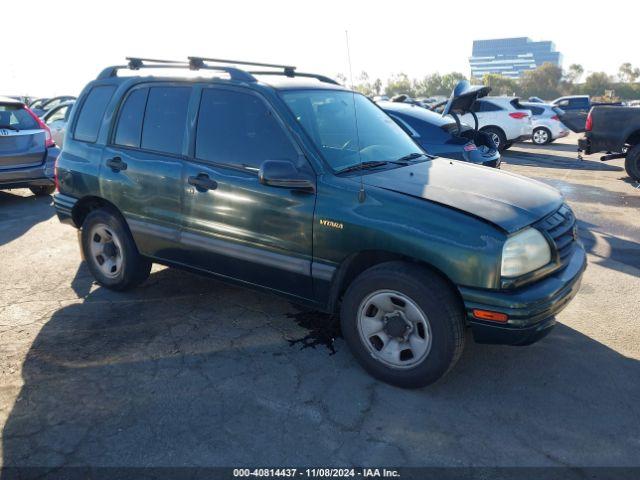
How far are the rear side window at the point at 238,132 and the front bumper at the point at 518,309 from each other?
1.50 m

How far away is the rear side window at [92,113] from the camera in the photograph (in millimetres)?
4555

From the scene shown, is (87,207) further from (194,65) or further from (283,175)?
(283,175)

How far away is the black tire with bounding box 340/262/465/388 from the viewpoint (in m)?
2.96

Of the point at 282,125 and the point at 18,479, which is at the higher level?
the point at 282,125

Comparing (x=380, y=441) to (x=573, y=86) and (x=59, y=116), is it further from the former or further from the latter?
(x=573, y=86)

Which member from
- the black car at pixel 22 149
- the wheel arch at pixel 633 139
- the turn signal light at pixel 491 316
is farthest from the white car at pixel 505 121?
the turn signal light at pixel 491 316

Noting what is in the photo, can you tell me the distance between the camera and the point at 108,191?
14.5 ft

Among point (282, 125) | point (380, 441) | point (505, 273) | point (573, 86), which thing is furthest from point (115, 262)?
point (573, 86)

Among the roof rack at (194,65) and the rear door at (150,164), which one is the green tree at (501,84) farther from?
the rear door at (150,164)

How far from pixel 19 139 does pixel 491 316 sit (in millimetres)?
7945

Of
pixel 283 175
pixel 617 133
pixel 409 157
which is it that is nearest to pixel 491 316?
pixel 283 175

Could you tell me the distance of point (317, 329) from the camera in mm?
4035

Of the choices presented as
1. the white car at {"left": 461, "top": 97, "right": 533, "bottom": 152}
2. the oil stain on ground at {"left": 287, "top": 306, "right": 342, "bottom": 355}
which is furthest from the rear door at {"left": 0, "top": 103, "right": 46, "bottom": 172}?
the white car at {"left": 461, "top": 97, "right": 533, "bottom": 152}

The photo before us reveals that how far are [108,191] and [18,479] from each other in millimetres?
2518
